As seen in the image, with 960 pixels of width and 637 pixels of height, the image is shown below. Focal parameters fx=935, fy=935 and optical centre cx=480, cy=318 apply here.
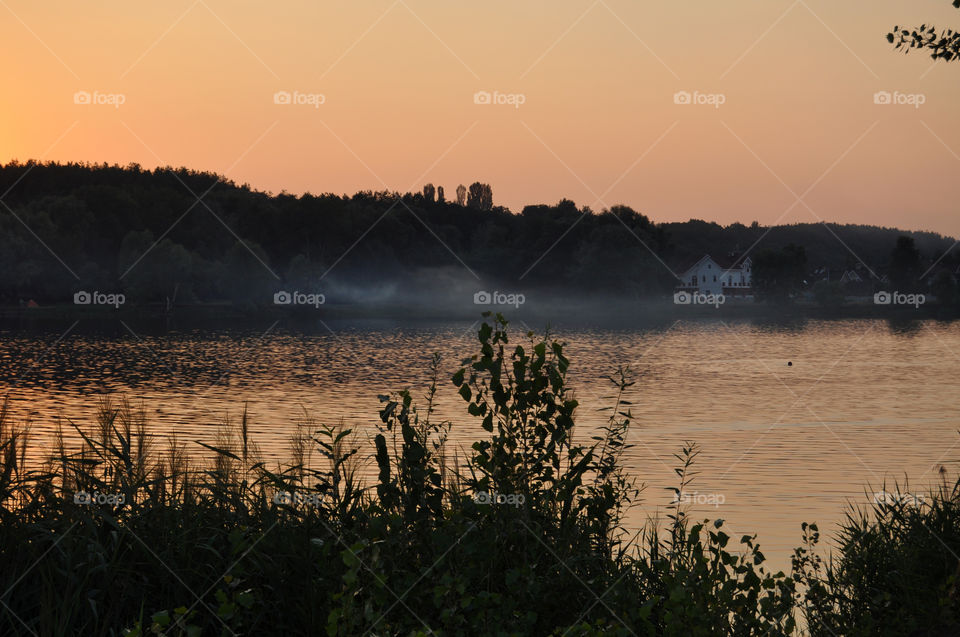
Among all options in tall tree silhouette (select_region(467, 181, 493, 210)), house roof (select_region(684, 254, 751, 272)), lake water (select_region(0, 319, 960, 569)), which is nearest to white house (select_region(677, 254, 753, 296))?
house roof (select_region(684, 254, 751, 272))

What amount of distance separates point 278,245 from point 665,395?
98204 mm

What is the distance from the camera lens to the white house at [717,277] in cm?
16250

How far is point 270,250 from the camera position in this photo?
424 feet

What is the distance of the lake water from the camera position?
64.7 feet

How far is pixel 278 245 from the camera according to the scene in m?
129

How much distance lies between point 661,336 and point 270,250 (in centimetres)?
6424

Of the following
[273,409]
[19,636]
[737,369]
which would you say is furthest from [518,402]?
[737,369]

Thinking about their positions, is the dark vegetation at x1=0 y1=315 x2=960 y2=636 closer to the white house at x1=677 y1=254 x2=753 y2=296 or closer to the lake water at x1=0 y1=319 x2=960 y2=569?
the lake water at x1=0 y1=319 x2=960 y2=569

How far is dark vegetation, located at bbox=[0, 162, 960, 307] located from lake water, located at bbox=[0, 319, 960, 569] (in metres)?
24.0

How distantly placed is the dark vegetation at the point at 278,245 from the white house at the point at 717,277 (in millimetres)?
3863

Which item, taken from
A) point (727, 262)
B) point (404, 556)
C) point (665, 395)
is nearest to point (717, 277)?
point (727, 262)

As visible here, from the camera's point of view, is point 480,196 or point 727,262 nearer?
point 727,262

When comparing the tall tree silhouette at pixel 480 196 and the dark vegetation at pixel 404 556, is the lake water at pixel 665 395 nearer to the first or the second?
the dark vegetation at pixel 404 556

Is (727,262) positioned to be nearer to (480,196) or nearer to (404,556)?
(480,196)
